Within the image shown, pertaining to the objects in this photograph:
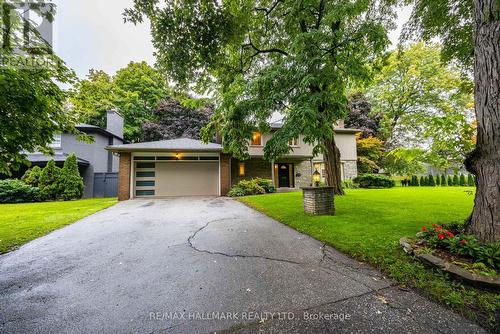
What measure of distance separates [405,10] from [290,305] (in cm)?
909

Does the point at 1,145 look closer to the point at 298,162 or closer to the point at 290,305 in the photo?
the point at 290,305

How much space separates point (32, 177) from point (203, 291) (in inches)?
594

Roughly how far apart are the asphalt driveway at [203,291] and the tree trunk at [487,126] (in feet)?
5.52

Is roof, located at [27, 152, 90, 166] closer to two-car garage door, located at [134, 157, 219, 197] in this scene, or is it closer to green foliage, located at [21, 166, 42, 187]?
green foliage, located at [21, 166, 42, 187]

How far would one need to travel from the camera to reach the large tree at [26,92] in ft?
9.27

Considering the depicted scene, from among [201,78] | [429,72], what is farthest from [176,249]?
[429,72]

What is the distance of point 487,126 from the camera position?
9.08ft

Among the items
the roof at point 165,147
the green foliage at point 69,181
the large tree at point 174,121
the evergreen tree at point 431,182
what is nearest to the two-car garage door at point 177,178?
the roof at point 165,147

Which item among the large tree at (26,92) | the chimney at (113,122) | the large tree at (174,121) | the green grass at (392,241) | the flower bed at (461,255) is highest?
the large tree at (174,121)

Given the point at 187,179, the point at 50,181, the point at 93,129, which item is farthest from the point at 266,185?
the point at 93,129

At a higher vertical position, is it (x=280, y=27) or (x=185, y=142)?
(x=280, y=27)

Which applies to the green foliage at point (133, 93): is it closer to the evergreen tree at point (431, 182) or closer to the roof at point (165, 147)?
the roof at point (165, 147)

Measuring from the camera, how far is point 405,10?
21.4 ft

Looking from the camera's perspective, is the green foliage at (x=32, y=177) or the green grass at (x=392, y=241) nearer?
the green grass at (x=392, y=241)
